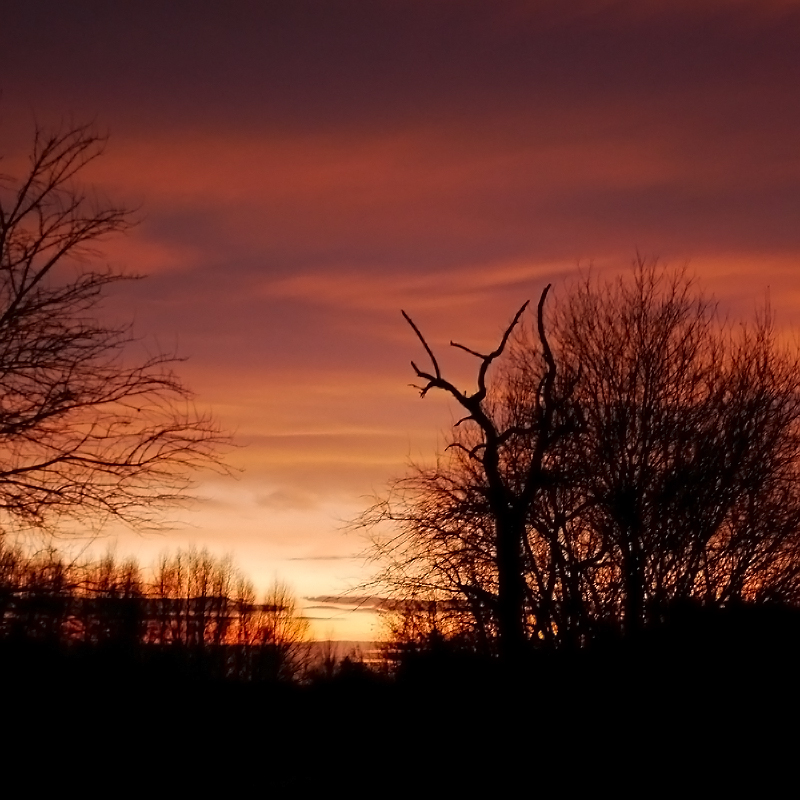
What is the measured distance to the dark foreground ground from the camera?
35.4 feet

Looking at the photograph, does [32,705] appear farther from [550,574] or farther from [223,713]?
[550,574]

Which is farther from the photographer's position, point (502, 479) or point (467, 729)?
point (502, 479)

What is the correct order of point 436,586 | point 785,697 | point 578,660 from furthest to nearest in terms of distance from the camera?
1. point 436,586
2. point 578,660
3. point 785,697

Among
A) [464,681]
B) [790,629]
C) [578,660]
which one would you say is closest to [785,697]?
[790,629]

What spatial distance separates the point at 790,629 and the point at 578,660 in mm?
2935

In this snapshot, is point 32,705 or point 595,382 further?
point 595,382

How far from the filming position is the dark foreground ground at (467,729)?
10781 millimetres

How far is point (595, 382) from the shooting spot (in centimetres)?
2677

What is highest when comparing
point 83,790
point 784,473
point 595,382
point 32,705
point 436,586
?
point 595,382

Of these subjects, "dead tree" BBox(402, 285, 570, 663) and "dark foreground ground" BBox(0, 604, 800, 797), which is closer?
"dark foreground ground" BBox(0, 604, 800, 797)

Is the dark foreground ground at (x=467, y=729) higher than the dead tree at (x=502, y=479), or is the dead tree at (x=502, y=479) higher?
the dead tree at (x=502, y=479)

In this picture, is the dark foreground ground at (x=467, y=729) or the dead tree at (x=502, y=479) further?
the dead tree at (x=502, y=479)

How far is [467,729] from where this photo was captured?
12938mm

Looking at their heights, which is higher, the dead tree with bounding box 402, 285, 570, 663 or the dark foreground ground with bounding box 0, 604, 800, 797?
the dead tree with bounding box 402, 285, 570, 663
